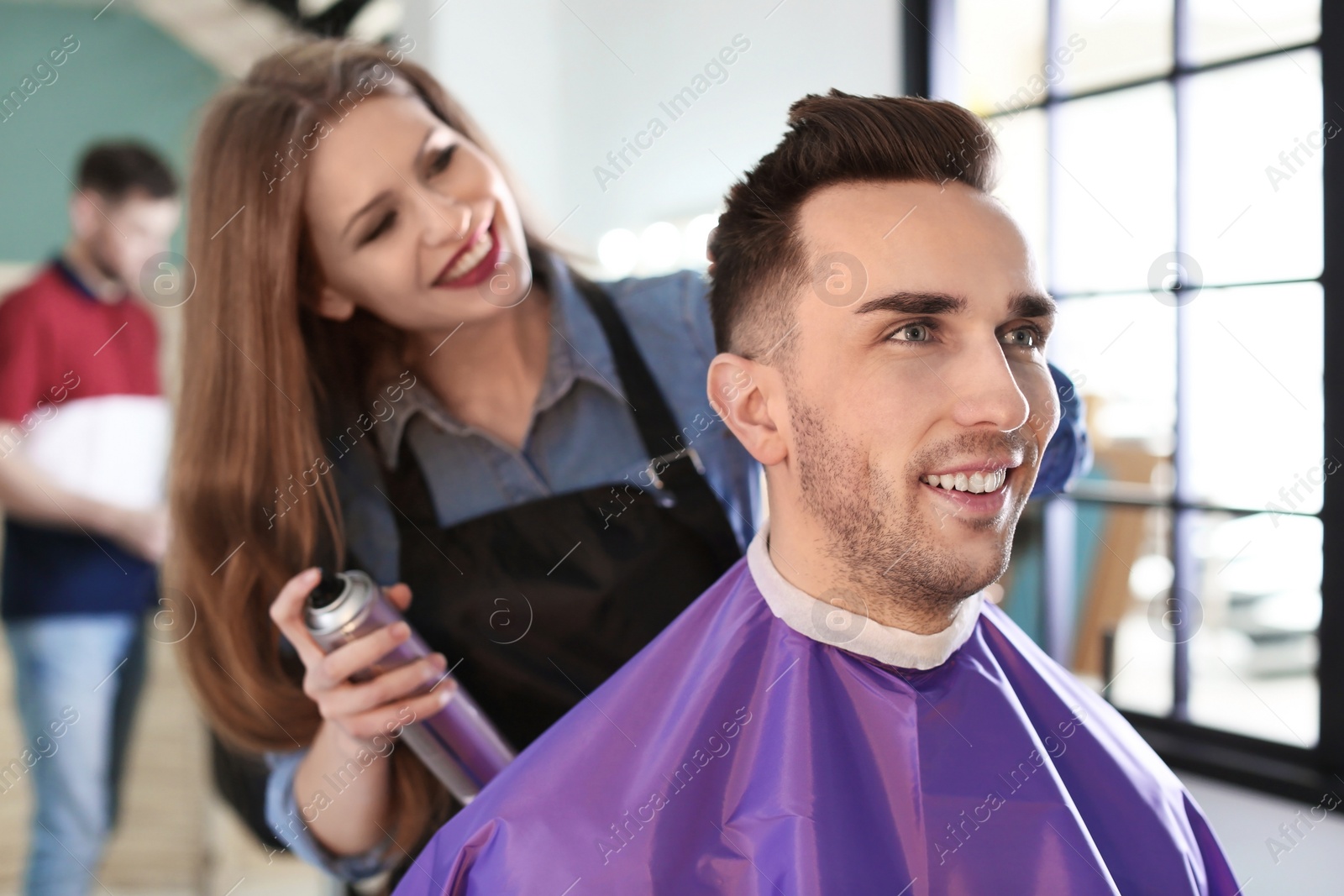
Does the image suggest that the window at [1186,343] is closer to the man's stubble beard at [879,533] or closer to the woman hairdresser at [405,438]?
the woman hairdresser at [405,438]

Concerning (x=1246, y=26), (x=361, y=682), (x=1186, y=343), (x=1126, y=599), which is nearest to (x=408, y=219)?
(x=361, y=682)

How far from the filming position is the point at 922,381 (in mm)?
948

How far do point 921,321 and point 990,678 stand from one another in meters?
0.40

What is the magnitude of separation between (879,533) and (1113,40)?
2031 mm

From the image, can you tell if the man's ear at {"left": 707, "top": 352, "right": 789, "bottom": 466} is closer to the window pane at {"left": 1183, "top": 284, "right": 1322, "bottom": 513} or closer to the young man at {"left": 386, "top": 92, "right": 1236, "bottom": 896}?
the young man at {"left": 386, "top": 92, "right": 1236, "bottom": 896}

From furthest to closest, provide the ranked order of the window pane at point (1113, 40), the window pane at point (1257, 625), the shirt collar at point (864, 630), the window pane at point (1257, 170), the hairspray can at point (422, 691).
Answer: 1. the window pane at point (1113, 40)
2. the window pane at point (1257, 625)
3. the window pane at point (1257, 170)
4. the hairspray can at point (422, 691)
5. the shirt collar at point (864, 630)

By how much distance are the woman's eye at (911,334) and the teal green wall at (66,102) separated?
267 centimetres

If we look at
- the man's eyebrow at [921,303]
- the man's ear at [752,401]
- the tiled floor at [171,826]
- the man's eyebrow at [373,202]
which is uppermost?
the man's eyebrow at [373,202]

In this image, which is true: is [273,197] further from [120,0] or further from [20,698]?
[120,0]

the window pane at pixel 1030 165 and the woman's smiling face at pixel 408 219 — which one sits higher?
the woman's smiling face at pixel 408 219

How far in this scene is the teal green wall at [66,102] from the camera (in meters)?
3.00

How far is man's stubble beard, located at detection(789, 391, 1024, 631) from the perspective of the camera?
0.96 m

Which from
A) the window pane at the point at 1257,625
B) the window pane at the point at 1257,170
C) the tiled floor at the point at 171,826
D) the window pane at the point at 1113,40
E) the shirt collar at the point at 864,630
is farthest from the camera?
the tiled floor at the point at 171,826

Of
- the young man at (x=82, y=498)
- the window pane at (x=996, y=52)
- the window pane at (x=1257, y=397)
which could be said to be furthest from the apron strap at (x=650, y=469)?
the window pane at (x=996, y=52)
